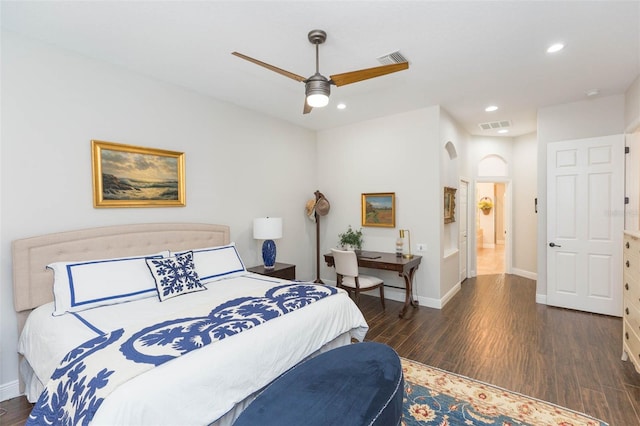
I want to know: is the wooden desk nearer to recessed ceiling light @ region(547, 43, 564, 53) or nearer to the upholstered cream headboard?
the upholstered cream headboard

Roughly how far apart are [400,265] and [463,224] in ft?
8.58

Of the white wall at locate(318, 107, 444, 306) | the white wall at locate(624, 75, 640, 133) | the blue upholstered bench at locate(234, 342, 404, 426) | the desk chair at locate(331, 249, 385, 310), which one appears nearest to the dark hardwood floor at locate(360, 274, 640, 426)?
the desk chair at locate(331, 249, 385, 310)

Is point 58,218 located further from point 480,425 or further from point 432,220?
point 432,220

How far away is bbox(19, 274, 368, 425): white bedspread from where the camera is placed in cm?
133

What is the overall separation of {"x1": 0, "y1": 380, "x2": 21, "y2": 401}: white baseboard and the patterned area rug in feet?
10.0

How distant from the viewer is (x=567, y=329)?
11.6 feet

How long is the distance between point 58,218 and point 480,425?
3723mm

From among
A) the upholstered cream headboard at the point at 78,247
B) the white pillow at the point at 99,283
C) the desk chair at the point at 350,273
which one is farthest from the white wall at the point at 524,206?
the white pillow at the point at 99,283

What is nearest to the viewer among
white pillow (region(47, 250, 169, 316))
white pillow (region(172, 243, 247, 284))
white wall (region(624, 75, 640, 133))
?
white pillow (region(47, 250, 169, 316))

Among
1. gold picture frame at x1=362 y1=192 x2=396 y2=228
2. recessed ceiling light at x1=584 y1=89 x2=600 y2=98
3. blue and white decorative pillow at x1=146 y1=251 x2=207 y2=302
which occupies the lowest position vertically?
blue and white decorative pillow at x1=146 y1=251 x2=207 y2=302

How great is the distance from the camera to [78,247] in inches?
105

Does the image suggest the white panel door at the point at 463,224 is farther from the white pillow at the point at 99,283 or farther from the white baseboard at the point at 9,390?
the white baseboard at the point at 9,390

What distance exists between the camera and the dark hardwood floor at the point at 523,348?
231 cm

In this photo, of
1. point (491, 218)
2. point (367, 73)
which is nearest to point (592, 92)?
point (367, 73)
